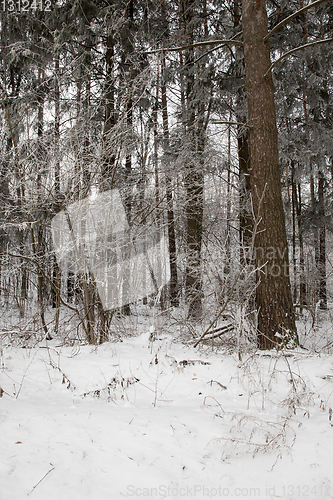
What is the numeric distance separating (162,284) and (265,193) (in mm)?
1927

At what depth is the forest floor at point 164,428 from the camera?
1.65m

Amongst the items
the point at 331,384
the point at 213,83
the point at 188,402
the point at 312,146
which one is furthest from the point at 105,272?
the point at 312,146

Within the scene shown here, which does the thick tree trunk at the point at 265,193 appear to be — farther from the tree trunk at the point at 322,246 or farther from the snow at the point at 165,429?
the tree trunk at the point at 322,246

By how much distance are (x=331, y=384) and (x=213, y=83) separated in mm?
7658

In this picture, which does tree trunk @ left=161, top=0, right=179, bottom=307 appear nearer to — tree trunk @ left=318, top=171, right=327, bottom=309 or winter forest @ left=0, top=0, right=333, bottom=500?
winter forest @ left=0, top=0, right=333, bottom=500

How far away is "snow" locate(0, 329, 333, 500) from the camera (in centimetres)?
165

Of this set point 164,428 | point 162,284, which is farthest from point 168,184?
point 164,428

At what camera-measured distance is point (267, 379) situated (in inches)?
115

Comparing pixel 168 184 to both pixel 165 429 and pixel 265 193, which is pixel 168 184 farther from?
pixel 165 429

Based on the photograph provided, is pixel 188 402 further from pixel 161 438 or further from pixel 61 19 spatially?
pixel 61 19

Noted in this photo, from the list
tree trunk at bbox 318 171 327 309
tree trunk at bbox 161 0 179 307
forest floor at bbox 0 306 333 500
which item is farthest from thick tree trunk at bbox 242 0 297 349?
tree trunk at bbox 318 171 327 309

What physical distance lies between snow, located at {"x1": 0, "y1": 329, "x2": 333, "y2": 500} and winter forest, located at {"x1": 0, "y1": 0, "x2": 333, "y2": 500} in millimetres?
12

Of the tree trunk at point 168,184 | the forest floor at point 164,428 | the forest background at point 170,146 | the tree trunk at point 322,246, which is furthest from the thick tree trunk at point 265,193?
the tree trunk at point 322,246

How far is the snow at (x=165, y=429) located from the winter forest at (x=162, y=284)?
12mm
